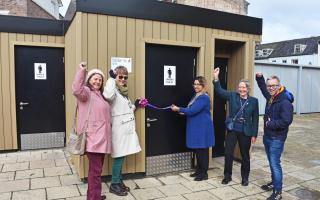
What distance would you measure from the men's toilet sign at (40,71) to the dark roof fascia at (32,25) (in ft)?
2.21

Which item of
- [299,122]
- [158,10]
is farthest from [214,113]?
[299,122]

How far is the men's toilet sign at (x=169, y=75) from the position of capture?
4.67 m

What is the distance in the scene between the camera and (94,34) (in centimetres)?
409

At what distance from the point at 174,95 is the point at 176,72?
1.23 ft

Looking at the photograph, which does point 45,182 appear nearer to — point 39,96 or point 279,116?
point 39,96

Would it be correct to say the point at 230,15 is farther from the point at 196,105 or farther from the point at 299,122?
the point at 299,122

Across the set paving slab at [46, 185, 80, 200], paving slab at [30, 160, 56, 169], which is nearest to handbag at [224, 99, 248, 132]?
paving slab at [46, 185, 80, 200]

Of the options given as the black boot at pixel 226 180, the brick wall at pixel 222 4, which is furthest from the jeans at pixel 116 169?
the brick wall at pixel 222 4

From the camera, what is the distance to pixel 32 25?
19.9 ft

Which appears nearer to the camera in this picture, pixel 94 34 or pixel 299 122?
pixel 94 34

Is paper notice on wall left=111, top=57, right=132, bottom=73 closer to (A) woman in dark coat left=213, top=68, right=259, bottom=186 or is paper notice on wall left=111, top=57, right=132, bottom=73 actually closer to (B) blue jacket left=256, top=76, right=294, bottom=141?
(A) woman in dark coat left=213, top=68, right=259, bottom=186

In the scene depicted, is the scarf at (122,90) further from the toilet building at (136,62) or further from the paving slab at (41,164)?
the paving slab at (41,164)

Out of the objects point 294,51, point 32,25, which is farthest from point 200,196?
point 294,51

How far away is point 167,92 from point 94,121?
5.40 feet
